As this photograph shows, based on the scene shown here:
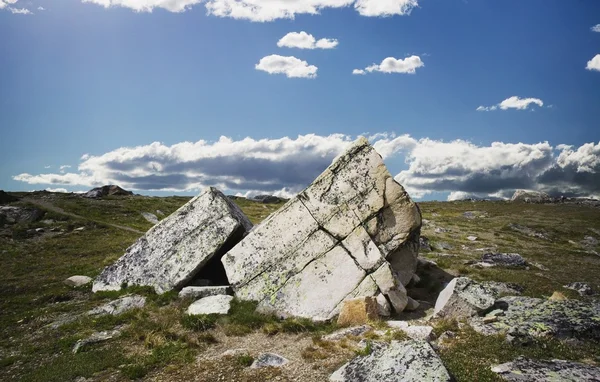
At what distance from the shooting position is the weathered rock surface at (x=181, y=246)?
21.0 metres

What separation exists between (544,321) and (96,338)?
56.4ft

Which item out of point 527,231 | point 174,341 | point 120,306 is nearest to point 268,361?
point 174,341

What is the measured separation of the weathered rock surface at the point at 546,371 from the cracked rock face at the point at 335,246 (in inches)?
269

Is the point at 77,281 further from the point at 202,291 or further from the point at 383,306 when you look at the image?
the point at 383,306

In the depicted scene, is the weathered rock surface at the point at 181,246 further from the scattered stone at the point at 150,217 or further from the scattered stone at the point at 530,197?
the scattered stone at the point at 530,197

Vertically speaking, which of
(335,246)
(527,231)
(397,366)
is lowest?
(527,231)

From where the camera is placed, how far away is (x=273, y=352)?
13648 millimetres

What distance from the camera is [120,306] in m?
19.2

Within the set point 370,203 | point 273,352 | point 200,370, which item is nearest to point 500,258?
point 370,203

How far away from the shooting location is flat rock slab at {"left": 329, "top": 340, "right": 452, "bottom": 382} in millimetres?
9086

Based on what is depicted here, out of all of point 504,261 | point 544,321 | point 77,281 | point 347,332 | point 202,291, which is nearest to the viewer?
point 544,321

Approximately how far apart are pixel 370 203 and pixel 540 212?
4236 inches

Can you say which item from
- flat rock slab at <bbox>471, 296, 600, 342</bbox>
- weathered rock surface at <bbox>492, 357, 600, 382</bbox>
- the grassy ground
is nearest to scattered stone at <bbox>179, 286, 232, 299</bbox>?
the grassy ground

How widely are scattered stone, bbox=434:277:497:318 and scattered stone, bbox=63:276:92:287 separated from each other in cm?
2107
